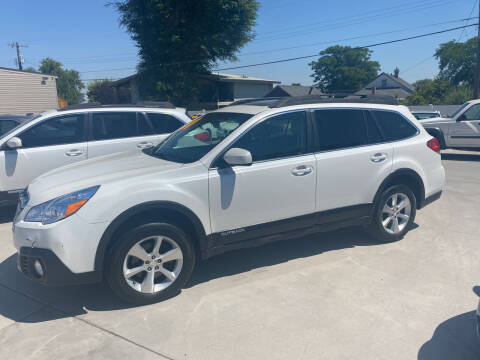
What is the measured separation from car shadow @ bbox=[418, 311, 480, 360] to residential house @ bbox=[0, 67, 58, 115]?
31.6 meters

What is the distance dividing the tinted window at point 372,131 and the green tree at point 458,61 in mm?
60299

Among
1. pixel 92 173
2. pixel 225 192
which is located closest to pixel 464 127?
pixel 225 192

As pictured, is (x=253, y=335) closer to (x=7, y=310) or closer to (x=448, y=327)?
(x=448, y=327)

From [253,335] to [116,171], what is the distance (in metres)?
1.92

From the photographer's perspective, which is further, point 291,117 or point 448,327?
point 291,117

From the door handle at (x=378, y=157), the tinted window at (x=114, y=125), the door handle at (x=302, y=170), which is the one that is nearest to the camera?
the door handle at (x=302, y=170)

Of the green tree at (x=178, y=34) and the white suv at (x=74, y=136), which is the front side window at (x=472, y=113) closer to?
the white suv at (x=74, y=136)

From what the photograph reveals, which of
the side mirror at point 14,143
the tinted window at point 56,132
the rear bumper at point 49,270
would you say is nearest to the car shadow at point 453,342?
the rear bumper at point 49,270

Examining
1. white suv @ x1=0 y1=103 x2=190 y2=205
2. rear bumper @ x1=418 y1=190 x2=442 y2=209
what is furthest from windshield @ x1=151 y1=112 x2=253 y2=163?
rear bumper @ x1=418 y1=190 x2=442 y2=209

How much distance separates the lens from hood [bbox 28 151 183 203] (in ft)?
11.5

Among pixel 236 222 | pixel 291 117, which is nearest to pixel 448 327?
pixel 236 222

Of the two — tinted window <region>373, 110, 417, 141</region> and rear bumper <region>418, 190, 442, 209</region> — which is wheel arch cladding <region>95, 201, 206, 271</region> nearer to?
tinted window <region>373, 110, 417, 141</region>

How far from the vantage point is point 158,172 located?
3662 millimetres

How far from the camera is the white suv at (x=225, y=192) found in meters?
3.34
